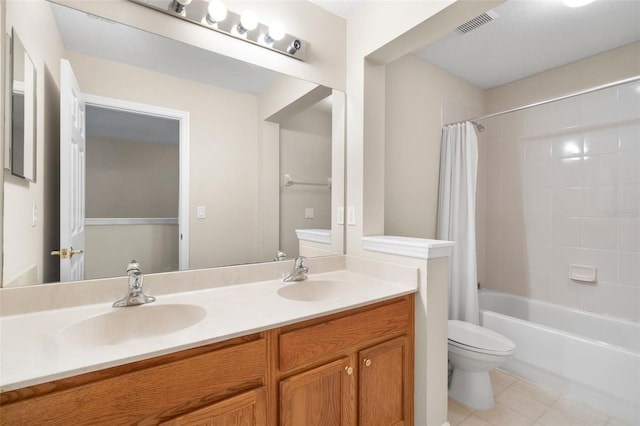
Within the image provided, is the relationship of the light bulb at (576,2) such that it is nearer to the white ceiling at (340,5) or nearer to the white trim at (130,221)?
the white ceiling at (340,5)

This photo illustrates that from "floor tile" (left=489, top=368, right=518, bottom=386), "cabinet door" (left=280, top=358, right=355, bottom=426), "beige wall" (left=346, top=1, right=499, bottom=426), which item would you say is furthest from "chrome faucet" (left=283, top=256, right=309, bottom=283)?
"floor tile" (left=489, top=368, right=518, bottom=386)

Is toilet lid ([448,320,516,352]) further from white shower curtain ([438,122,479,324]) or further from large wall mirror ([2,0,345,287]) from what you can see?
large wall mirror ([2,0,345,287])

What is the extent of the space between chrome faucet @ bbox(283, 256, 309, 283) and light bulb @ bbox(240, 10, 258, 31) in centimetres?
123

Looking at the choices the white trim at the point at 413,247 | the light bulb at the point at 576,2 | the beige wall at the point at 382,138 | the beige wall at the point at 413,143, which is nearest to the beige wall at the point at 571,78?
the beige wall at the point at 413,143

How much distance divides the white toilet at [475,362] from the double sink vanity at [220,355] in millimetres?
534

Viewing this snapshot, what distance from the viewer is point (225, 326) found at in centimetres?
95

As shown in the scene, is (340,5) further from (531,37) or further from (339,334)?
(339,334)

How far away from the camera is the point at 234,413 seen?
92 cm

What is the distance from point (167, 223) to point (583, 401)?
8.77 ft

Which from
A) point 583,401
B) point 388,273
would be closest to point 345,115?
point 388,273

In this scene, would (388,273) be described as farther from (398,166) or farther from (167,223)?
(167,223)

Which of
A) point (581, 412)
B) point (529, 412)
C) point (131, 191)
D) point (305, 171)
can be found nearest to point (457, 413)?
point (529, 412)

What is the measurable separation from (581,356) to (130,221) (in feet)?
8.75

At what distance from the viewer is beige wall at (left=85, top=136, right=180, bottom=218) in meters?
1.21
